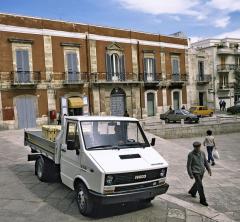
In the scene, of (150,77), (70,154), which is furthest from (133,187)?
(150,77)

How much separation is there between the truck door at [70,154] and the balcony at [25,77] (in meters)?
15.4

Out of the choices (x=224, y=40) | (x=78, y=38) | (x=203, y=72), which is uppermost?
(x=224, y=40)

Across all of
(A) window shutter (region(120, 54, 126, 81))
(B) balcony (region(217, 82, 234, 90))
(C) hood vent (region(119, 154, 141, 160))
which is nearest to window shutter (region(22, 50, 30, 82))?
(A) window shutter (region(120, 54, 126, 81))

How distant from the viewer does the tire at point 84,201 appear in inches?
221

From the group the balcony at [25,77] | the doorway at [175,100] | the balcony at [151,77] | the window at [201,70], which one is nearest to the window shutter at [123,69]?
the balcony at [151,77]

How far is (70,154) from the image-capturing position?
20.8 feet

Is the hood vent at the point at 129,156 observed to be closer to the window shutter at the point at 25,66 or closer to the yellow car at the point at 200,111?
the window shutter at the point at 25,66

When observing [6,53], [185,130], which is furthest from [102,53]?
[185,130]

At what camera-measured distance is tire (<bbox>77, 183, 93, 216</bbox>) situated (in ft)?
18.4

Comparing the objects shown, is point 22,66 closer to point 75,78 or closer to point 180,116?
point 75,78

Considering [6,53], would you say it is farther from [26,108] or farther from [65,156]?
[65,156]

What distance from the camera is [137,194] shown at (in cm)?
550

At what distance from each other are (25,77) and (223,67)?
1145 inches

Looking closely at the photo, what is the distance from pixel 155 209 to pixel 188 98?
2748 cm
